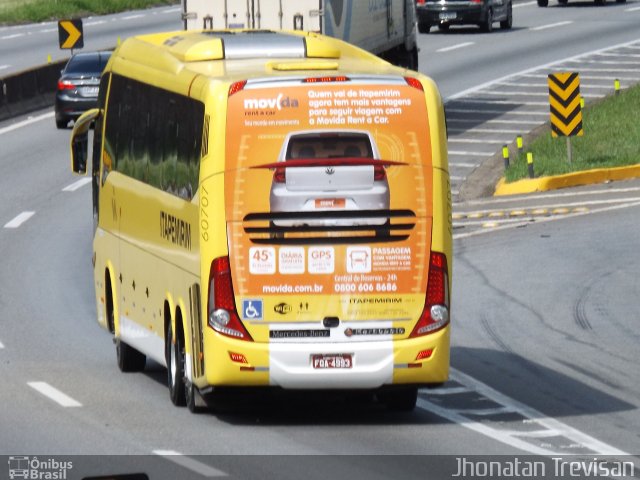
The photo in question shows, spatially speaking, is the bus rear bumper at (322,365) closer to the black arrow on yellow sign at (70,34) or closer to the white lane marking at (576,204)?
the white lane marking at (576,204)

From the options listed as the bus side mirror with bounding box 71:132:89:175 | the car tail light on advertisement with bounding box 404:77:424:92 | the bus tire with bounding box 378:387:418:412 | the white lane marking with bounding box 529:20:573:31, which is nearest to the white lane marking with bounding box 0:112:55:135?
the white lane marking with bounding box 529:20:573:31

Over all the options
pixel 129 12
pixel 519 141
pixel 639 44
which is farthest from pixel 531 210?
pixel 129 12

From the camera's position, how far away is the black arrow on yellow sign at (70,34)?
47.0m

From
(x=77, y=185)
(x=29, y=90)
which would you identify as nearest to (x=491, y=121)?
(x=77, y=185)

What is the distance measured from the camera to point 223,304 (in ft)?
47.8

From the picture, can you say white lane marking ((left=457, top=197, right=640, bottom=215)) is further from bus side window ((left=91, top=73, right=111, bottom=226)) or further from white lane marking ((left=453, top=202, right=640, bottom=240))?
bus side window ((left=91, top=73, right=111, bottom=226))

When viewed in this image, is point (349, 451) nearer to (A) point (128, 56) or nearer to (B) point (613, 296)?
(A) point (128, 56)

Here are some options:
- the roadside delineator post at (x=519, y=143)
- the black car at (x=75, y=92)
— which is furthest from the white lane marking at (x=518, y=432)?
the black car at (x=75, y=92)

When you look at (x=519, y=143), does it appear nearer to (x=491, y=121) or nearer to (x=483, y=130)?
(x=483, y=130)

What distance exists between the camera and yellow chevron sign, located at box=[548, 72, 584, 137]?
33.0 metres

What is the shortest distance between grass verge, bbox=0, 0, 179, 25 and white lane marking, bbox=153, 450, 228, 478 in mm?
55972

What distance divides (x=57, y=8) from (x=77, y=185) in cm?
3674

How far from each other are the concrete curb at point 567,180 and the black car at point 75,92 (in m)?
10.9

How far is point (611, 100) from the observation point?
4109cm
